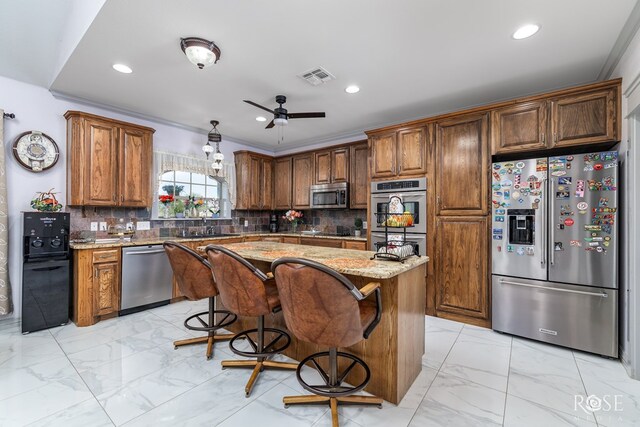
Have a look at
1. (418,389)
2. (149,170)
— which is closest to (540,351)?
(418,389)

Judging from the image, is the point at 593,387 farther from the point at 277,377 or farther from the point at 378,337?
the point at 277,377

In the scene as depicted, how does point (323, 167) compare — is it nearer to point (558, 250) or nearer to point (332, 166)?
point (332, 166)

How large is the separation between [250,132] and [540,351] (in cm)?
488

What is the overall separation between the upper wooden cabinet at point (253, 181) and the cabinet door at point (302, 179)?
0.60 metres

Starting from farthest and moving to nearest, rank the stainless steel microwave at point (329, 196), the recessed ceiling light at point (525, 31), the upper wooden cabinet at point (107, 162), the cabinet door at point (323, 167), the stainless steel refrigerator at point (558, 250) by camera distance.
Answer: the cabinet door at point (323, 167) < the stainless steel microwave at point (329, 196) < the upper wooden cabinet at point (107, 162) < the stainless steel refrigerator at point (558, 250) < the recessed ceiling light at point (525, 31)

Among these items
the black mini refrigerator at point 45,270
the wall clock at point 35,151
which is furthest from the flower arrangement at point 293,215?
the wall clock at point 35,151

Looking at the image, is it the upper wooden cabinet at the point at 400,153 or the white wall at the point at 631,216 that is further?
the upper wooden cabinet at the point at 400,153

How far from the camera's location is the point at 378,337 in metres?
1.92

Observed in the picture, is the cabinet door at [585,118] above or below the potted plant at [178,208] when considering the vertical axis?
above

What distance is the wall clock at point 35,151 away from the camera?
321 cm

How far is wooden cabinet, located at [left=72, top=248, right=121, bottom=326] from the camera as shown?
3.18 metres

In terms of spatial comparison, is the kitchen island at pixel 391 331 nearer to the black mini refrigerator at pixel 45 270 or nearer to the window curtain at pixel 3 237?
the black mini refrigerator at pixel 45 270

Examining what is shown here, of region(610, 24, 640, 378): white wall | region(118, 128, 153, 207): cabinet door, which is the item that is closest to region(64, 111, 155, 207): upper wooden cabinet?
region(118, 128, 153, 207): cabinet door

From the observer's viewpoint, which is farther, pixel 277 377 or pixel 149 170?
pixel 149 170
